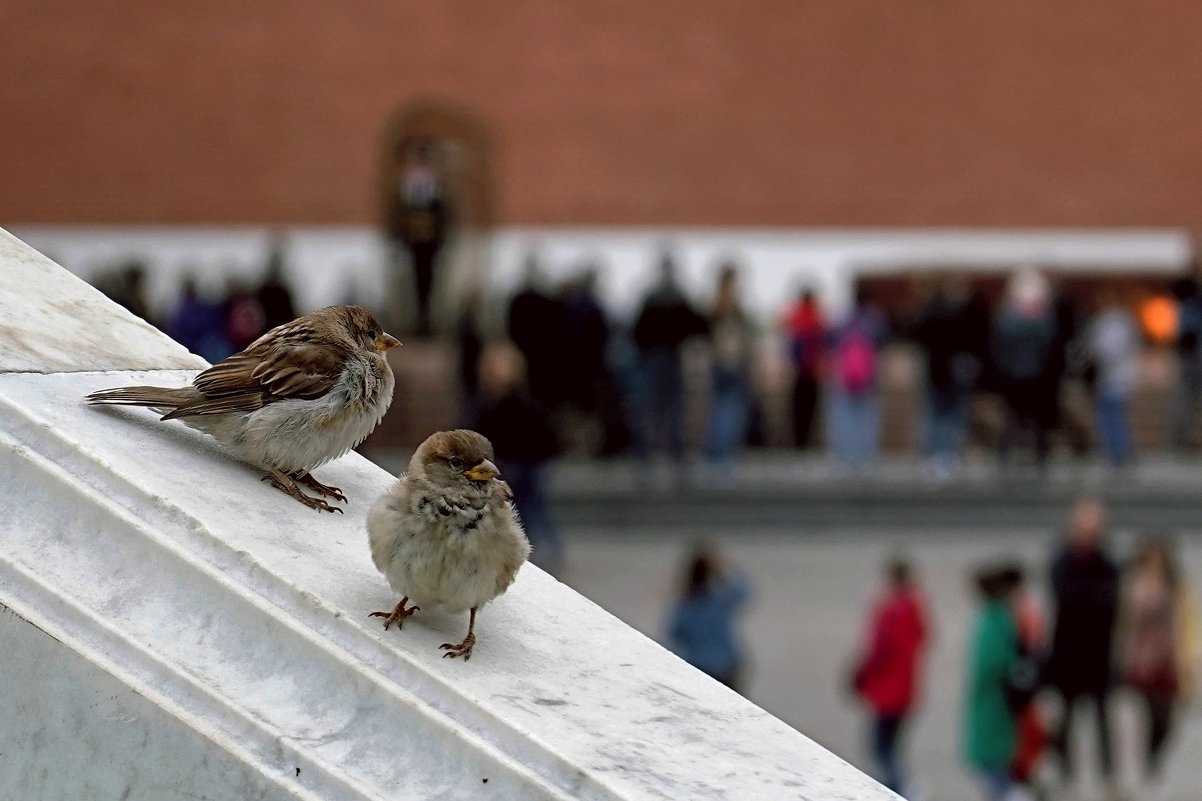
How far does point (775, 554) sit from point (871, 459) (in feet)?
6.82

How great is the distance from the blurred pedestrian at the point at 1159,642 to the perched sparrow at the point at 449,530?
9047mm

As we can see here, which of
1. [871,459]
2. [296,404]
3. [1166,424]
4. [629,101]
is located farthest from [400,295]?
[296,404]

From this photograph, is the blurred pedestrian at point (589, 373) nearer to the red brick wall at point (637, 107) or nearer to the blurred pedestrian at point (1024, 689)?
the red brick wall at point (637, 107)

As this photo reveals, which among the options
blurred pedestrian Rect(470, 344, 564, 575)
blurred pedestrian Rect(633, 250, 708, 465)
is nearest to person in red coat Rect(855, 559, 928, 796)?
blurred pedestrian Rect(470, 344, 564, 575)

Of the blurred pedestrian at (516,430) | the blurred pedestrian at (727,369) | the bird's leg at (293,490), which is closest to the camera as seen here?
the bird's leg at (293,490)

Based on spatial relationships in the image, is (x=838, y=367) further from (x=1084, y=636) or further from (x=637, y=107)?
(x=637, y=107)

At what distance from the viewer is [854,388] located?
60.5ft

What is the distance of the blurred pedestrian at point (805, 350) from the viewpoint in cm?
1889

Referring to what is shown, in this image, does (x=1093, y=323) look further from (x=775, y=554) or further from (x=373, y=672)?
(x=373, y=672)

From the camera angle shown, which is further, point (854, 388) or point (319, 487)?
point (854, 388)

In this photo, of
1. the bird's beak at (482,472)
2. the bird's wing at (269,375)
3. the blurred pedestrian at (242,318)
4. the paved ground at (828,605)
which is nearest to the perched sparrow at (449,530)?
the bird's beak at (482,472)

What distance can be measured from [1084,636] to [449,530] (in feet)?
30.4

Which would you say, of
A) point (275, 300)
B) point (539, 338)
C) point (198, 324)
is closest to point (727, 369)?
point (539, 338)

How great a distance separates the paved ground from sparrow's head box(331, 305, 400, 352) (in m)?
9.14
